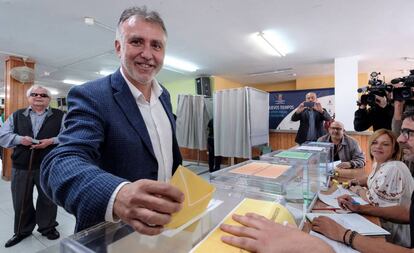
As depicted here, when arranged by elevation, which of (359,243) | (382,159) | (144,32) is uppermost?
(144,32)

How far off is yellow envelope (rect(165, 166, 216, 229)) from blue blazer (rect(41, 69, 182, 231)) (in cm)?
12

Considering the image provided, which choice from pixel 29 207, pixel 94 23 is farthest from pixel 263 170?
pixel 94 23

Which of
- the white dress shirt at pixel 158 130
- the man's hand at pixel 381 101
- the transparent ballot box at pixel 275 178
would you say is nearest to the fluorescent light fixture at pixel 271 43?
the man's hand at pixel 381 101

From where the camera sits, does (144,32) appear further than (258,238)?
Yes

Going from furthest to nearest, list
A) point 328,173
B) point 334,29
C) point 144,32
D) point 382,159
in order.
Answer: point 334,29 < point 328,173 < point 382,159 < point 144,32

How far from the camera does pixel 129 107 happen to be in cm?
78

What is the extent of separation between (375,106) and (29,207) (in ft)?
12.1

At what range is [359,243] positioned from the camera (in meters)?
0.87

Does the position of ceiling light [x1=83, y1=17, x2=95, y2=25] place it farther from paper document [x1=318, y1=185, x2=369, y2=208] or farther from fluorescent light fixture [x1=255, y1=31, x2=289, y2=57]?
paper document [x1=318, y1=185, x2=369, y2=208]

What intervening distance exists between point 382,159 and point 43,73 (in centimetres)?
752

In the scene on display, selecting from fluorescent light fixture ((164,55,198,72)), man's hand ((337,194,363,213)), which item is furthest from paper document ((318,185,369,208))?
fluorescent light fixture ((164,55,198,72))

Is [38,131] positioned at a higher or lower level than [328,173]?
higher

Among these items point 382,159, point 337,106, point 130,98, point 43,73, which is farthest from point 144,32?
point 43,73

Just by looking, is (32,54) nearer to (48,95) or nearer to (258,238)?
(48,95)
